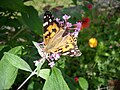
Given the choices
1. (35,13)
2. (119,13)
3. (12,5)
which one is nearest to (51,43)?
(12,5)

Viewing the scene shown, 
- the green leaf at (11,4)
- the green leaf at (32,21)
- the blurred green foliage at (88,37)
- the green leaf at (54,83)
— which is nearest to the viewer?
the green leaf at (54,83)

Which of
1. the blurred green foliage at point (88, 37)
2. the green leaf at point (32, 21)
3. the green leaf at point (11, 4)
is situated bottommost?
the blurred green foliage at point (88, 37)

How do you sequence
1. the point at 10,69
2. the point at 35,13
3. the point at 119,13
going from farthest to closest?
1. the point at 119,13
2. the point at 35,13
3. the point at 10,69

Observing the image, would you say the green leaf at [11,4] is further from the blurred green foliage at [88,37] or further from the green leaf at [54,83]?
the green leaf at [54,83]

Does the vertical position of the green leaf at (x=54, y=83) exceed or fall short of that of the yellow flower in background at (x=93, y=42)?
it exceeds it

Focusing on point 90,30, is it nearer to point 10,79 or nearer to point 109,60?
point 109,60

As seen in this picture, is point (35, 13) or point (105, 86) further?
point (105, 86)

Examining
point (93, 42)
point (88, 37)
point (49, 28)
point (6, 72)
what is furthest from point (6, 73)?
point (88, 37)

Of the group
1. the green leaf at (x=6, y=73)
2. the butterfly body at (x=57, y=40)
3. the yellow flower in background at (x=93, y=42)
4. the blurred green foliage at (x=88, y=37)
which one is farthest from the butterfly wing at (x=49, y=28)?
the yellow flower in background at (x=93, y=42)
